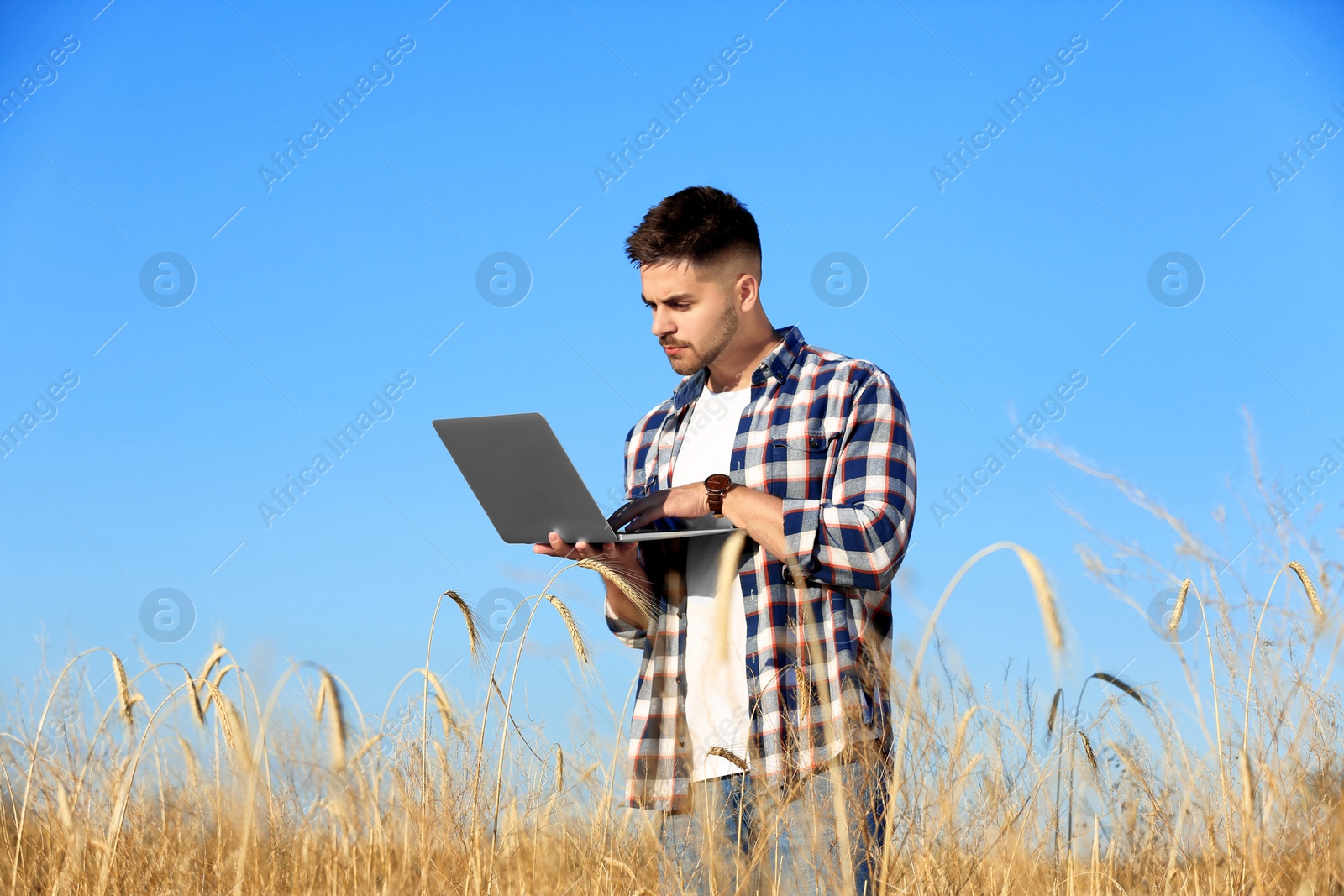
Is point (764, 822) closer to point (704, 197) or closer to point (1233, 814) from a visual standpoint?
point (1233, 814)

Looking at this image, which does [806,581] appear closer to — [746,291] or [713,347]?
[713,347]

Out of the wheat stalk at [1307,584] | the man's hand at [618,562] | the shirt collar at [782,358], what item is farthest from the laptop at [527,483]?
the wheat stalk at [1307,584]

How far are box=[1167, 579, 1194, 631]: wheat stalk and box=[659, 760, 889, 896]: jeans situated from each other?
0.97m

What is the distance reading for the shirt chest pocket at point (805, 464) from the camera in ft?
8.61

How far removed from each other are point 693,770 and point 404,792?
0.90 meters

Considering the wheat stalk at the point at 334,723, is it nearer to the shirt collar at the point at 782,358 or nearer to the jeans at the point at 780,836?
the jeans at the point at 780,836

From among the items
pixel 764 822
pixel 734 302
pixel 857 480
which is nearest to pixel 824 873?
pixel 764 822

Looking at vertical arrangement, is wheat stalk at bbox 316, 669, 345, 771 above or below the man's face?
below

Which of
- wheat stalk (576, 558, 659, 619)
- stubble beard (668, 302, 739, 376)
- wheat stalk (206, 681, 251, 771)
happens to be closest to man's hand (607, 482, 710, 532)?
wheat stalk (576, 558, 659, 619)

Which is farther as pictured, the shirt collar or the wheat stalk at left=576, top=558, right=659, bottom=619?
the shirt collar

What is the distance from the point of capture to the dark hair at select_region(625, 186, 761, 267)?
2.83 metres

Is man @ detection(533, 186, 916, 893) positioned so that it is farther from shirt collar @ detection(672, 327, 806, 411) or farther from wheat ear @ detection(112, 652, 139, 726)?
wheat ear @ detection(112, 652, 139, 726)

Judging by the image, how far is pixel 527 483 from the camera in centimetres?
248

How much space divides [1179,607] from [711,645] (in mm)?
1286
